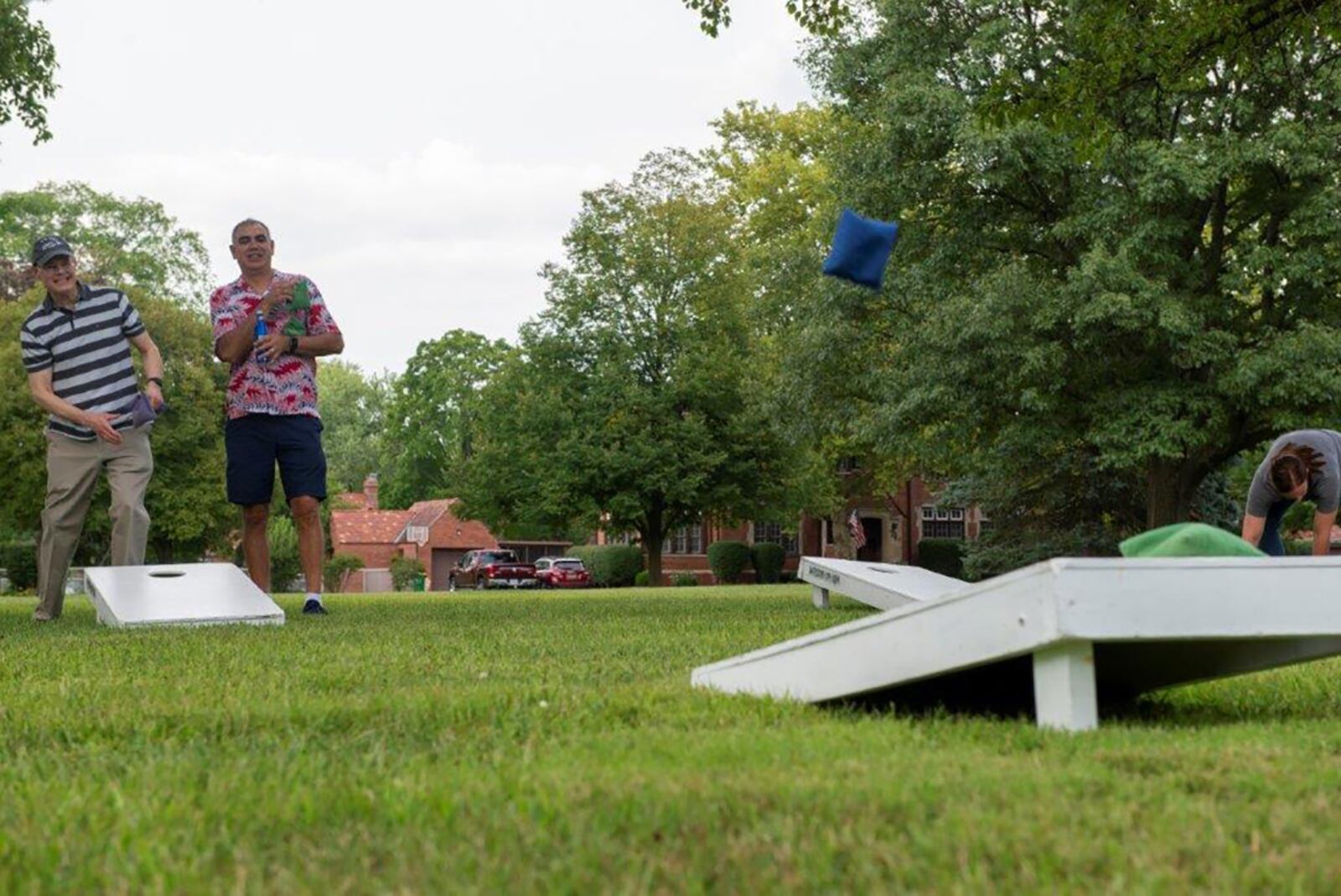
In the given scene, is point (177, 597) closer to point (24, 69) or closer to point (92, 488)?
point (92, 488)

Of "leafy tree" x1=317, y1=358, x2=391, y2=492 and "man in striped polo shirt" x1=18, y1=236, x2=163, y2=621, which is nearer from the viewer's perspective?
"man in striped polo shirt" x1=18, y1=236, x2=163, y2=621

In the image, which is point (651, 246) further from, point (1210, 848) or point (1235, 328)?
point (1210, 848)

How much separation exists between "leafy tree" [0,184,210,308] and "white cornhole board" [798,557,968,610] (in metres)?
41.6

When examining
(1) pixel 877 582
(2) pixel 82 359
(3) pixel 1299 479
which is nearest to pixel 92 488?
(2) pixel 82 359

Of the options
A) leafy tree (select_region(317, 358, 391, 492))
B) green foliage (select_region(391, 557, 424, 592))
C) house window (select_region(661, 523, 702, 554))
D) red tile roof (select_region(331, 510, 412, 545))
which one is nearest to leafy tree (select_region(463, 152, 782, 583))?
house window (select_region(661, 523, 702, 554))

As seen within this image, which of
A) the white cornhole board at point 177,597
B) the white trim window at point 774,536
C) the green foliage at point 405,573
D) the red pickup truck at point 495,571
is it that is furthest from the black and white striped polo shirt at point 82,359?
the green foliage at point 405,573

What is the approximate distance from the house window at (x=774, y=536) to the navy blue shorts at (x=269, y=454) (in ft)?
157

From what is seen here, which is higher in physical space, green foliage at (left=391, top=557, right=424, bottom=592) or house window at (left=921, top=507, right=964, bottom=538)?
house window at (left=921, top=507, right=964, bottom=538)

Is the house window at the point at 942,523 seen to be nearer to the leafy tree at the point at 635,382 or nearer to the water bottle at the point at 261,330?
the leafy tree at the point at 635,382

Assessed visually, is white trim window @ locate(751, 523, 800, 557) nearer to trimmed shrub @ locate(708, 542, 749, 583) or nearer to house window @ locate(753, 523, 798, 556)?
house window @ locate(753, 523, 798, 556)

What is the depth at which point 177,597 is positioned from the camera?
8492 mm

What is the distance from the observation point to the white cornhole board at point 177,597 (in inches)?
322

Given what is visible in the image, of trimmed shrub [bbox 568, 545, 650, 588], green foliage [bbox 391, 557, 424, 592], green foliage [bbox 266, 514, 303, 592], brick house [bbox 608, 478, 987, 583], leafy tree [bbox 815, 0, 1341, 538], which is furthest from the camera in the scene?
green foliage [bbox 391, 557, 424, 592]

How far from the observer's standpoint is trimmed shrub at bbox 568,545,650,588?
51219 millimetres
